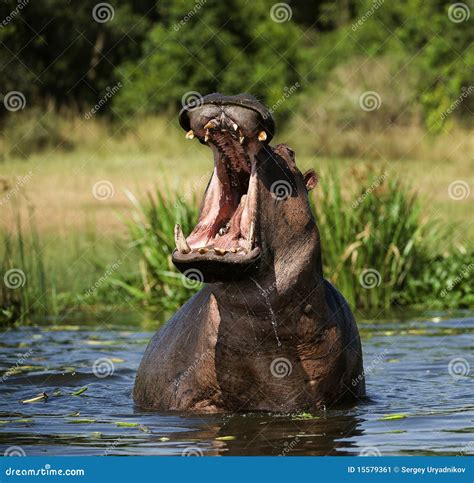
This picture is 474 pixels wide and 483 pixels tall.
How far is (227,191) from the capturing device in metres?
6.31

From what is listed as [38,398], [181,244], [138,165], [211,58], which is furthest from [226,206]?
[211,58]

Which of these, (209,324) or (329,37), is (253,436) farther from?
(329,37)

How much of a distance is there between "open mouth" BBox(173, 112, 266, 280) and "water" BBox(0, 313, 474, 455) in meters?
0.93

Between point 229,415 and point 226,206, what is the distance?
1087 millimetres

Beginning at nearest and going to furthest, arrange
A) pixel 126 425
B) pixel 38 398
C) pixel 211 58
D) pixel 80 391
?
pixel 126 425, pixel 38 398, pixel 80 391, pixel 211 58

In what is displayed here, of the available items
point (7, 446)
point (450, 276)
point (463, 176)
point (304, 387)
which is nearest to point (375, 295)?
point (450, 276)

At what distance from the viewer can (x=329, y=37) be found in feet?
117

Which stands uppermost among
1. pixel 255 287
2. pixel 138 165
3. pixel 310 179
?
pixel 138 165

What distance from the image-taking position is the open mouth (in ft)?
19.2

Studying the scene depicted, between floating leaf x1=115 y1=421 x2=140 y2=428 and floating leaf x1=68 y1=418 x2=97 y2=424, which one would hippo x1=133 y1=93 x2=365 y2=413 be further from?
floating leaf x1=68 y1=418 x2=97 y2=424

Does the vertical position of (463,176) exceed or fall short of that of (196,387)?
it exceeds it

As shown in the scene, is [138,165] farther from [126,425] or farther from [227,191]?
[227,191]

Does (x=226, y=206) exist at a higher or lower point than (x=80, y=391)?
higher

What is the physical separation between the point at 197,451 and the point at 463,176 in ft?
50.6
